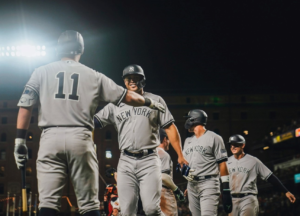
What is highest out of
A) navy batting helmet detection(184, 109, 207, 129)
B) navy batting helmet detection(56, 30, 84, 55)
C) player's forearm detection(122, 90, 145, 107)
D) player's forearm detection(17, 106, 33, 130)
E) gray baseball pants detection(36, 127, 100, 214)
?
navy batting helmet detection(56, 30, 84, 55)

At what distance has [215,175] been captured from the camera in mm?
7812

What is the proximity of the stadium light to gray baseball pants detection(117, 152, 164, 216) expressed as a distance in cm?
2039

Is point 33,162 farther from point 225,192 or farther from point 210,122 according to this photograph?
point 225,192

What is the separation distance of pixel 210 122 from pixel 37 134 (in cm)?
2687

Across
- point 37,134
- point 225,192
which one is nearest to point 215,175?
point 225,192

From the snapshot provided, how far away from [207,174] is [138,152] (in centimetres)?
227

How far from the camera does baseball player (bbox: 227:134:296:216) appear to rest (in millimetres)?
9115

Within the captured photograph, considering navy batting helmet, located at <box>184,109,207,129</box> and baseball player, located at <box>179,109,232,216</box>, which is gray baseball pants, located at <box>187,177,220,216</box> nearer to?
baseball player, located at <box>179,109,232,216</box>

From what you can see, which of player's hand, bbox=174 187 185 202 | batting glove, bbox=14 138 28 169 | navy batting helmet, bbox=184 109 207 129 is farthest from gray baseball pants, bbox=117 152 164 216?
navy batting helmet, bbox=184 109 207 129

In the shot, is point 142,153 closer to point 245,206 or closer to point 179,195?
point 179,195

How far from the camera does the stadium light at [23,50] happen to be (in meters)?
24.5

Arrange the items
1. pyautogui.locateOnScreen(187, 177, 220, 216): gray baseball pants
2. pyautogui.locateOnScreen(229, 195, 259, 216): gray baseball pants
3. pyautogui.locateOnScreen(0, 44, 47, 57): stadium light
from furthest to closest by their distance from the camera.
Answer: pyautogui.locateOnScreen(0, 44, 47, 57): stadium light, pyautogui.locateOnScreen(229, 195, 259, 216): gray baseball pants, pyautogui.locateOnScreen(187, 177, 220, 216): gray baseball pants

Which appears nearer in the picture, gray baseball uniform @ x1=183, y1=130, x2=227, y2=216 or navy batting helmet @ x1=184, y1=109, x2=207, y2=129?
gray baseball uniform @ x1=183, y1=130, x2=227, y2=216

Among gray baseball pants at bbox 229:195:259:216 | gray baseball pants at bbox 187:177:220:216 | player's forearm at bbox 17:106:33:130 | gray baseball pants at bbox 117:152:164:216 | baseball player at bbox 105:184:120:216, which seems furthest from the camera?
baseball player at bbox 105:184:120:216
